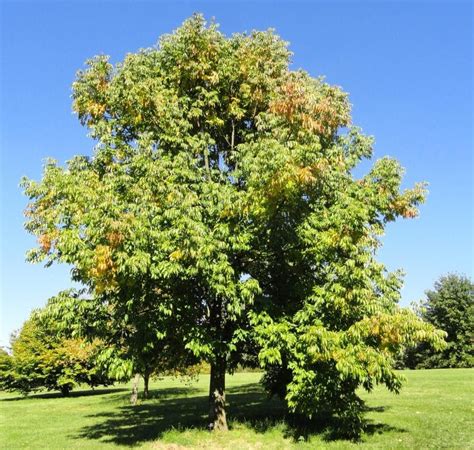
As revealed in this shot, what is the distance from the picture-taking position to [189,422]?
2009 centimetres

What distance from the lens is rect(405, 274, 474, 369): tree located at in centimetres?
6294

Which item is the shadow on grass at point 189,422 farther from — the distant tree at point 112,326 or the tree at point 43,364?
the tree at point 43,364

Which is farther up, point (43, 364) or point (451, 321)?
point (451, 321)

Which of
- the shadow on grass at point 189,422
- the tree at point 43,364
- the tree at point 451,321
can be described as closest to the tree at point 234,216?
the shadow on grass at point 189,422

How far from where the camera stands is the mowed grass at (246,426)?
1505 centimetres

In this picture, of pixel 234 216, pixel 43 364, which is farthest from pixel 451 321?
pixel 234 216

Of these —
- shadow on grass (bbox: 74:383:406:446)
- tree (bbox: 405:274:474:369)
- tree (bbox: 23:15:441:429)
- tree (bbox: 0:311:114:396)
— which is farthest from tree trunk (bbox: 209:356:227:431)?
tree (bbox: 405:274:474:369)

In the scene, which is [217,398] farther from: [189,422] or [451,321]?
[451,321]

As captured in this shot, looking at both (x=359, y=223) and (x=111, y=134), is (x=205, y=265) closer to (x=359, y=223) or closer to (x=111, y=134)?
(x=359, y=223)

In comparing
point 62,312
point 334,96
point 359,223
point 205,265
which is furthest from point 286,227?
point 62,312

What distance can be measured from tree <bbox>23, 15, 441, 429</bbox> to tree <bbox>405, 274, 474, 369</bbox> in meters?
51.7

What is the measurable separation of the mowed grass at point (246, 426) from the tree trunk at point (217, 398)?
53 cm

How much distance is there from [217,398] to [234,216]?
727 centimetres

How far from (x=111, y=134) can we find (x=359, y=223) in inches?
411
